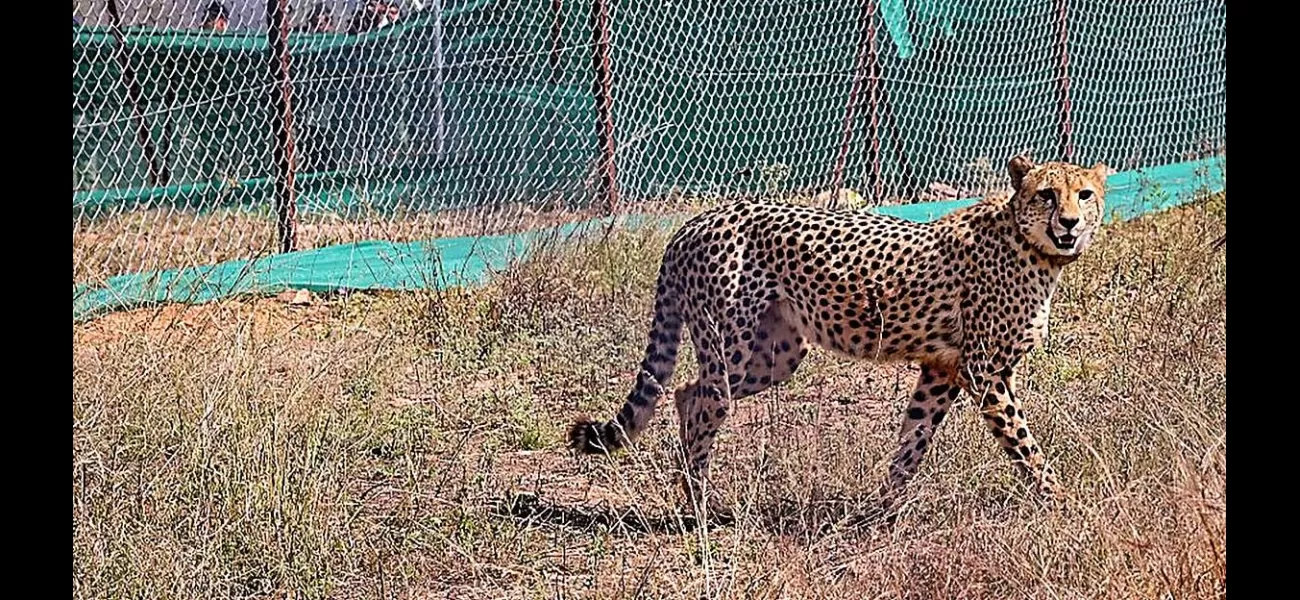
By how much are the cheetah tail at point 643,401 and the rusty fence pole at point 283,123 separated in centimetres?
306

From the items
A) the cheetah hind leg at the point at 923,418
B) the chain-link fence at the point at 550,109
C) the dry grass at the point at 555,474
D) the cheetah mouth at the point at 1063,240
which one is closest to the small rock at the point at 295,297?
the dry grass at the point at 555,474

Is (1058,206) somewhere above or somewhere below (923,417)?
above

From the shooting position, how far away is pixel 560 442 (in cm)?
538

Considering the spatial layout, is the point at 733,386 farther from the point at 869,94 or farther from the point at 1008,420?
the point at 869,94

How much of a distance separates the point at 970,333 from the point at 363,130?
4.32 metres

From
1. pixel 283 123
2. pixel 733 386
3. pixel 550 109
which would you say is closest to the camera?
pixel 733 386

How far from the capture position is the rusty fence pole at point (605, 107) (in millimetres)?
8023

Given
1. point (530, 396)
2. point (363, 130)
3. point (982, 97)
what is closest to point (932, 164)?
point (982, 97)

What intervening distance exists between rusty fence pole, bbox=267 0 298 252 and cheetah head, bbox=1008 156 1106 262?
3.82 m

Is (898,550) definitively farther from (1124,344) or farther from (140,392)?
(1124,344)

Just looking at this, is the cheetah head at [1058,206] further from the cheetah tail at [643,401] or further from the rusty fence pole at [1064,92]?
the rusty fence pole at [1064,92]

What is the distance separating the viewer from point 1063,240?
14.4 feet

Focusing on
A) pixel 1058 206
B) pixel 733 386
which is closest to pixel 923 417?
pixel 733 386

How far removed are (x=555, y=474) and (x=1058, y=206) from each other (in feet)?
5.77
